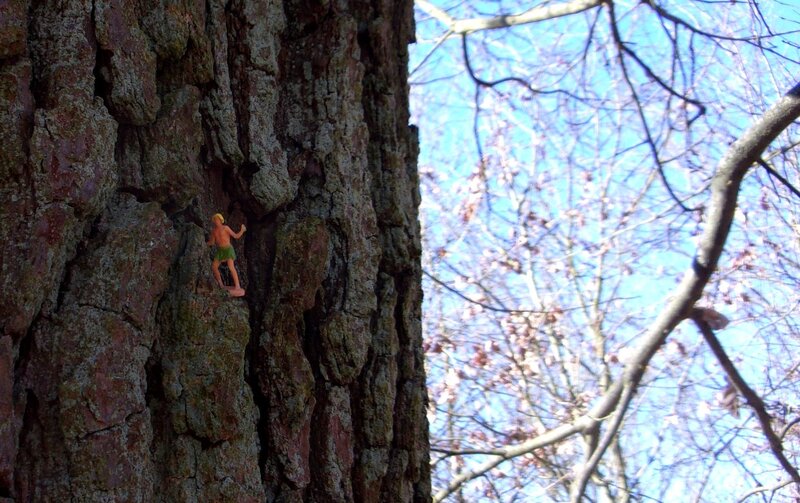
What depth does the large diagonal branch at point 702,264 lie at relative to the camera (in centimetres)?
294

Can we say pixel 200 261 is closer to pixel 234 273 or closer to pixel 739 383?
pixel 234 273

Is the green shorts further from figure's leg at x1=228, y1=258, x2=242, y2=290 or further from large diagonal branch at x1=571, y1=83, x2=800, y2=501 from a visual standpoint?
large diagonal branch at x1=571, y1=83, x2=800, y2=501

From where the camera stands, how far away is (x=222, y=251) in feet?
4.98

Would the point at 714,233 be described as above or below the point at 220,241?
above

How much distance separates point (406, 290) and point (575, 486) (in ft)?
7.02

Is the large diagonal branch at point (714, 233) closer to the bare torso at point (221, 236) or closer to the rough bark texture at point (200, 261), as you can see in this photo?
the rough bark texture at point (200, 261)

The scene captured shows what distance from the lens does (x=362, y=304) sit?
1695 mm

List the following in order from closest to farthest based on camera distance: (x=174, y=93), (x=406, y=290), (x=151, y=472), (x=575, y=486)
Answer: (x=151, y=472) → (x=174, y=93) → (x=406, y=290) → (x=575, y=486)

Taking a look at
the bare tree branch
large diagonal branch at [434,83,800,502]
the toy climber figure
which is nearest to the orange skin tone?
the toy climber figure

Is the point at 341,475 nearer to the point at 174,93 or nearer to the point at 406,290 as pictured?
the point at 406,290

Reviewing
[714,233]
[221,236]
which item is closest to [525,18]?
[714,233]

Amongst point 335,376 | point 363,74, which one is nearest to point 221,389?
point 335,376

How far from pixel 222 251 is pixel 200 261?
0.19 ft

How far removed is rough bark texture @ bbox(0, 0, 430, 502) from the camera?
50.6 inches
